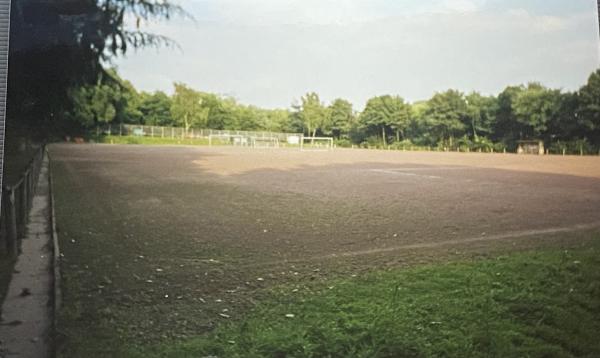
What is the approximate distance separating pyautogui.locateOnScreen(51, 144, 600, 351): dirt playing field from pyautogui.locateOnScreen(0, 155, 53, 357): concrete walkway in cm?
11

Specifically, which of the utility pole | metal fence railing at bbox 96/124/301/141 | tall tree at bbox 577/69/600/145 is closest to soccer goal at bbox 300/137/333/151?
metal fence railing at bbox 96/124/301/141

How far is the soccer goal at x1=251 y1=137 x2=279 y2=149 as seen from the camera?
2383mm

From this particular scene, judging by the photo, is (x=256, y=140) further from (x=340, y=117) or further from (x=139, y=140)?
(x=139, y=140)

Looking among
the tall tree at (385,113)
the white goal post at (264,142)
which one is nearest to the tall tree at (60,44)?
the white goal post at (264,142)

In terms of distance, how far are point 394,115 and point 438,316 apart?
1.09 m

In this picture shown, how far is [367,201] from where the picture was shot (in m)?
2.24

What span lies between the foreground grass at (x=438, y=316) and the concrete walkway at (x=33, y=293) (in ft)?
1.69

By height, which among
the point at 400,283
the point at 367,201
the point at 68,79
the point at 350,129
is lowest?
the point at 400,283

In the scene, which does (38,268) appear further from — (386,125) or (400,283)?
(386,125)

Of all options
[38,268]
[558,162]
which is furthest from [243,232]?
[558,162]

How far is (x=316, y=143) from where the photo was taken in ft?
7.75

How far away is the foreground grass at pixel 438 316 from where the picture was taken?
1.78m

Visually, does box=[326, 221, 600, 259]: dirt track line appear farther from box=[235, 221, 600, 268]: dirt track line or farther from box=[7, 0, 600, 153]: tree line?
box=[7, 0, 600, 153]: tree line

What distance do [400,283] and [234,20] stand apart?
5.54ft
